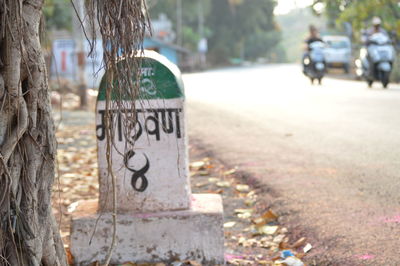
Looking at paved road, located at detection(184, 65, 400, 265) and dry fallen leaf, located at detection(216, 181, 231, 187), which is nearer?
paved road, located at detection(184, 65, 400, 265)

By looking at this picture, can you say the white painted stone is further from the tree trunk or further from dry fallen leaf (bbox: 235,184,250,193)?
dry fallen leaf (bbox: 235,184,250,193)

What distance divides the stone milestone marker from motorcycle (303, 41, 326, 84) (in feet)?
57.2

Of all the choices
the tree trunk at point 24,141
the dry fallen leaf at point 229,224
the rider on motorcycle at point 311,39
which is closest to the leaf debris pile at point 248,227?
the dry fallen leaf at point 229,224

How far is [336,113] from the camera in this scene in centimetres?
1156

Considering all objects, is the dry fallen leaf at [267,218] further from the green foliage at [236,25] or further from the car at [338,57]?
the green foliage at [236,25]

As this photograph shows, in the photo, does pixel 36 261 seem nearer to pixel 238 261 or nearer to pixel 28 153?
pixel 28 153

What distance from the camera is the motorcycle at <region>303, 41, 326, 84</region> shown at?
69.2 feet

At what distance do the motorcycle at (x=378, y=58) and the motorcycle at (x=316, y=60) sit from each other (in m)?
2.38

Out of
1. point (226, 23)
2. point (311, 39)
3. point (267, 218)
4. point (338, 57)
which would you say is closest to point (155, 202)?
point (267, 218)

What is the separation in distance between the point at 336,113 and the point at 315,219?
23.2ft

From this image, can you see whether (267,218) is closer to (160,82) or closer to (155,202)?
(155,202)

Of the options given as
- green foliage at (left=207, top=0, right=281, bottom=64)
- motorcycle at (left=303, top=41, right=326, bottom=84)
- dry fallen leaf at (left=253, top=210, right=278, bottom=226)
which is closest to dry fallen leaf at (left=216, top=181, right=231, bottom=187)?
dry fallen leaf at (left=253, top=210, right=278, bottom=226)

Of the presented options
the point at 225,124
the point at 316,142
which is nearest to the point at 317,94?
the point at 225,124

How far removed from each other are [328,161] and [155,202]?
3053mm
